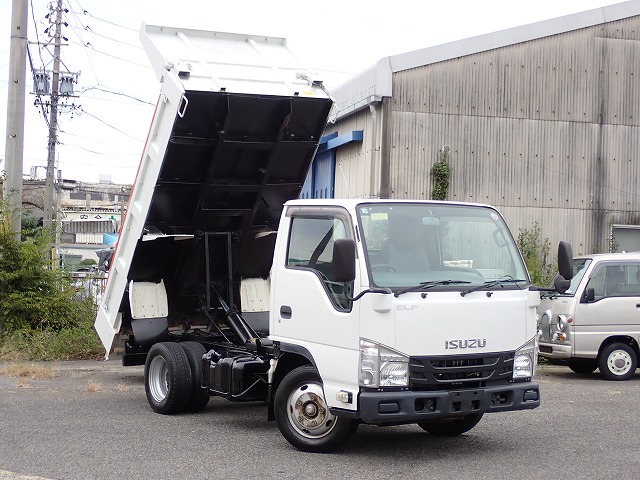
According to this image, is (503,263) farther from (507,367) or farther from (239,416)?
(239,416)

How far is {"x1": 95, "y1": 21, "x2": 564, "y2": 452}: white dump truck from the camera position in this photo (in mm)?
7828

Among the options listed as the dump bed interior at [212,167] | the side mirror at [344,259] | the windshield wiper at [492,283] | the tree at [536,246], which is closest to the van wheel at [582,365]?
the dump bed interior at [212,167]

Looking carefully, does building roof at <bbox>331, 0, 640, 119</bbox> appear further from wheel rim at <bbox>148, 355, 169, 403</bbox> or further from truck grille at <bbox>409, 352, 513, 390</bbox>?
truck grille at <bbox>409, 352, 513, 390</bbox>

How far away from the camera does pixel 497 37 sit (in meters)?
23.0

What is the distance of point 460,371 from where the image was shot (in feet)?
26.1

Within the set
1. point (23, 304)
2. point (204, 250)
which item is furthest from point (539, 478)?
point (23, 304)

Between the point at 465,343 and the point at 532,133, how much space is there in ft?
54.1

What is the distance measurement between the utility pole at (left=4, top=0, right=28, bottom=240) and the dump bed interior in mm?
7201

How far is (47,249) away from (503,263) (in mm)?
11401

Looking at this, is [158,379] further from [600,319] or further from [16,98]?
[16,98]

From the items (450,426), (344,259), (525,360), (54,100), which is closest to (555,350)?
(450,426)

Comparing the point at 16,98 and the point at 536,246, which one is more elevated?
the point at 16,98

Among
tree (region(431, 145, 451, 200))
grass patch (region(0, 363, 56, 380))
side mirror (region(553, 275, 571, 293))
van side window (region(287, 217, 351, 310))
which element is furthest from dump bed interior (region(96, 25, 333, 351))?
tree (region(431, 145, 451, 200))

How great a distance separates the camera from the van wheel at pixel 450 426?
9.20 metres
